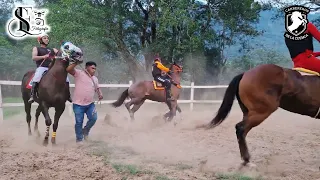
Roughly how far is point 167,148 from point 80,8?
527 inches

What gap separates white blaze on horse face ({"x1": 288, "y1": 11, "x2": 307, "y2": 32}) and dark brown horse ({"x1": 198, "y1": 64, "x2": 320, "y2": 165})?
0.66 meters

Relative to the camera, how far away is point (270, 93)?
580 cm

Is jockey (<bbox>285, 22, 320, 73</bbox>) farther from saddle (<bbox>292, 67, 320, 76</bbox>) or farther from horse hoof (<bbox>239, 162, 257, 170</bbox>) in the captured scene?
horse hoof (<bbox>239, 162, 257, 170</bbox>)

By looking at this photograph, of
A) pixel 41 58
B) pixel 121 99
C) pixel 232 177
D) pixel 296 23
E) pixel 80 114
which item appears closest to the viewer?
pixel 232 177

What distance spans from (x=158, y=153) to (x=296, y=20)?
328cm

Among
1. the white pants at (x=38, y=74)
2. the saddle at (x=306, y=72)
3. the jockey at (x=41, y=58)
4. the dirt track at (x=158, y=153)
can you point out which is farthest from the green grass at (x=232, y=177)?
the white pants at (x=38, y=74)

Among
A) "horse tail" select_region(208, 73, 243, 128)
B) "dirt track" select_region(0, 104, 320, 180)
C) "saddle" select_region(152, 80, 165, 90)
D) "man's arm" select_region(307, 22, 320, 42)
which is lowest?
"dirt track" select_region(0, 104, 320, 180)

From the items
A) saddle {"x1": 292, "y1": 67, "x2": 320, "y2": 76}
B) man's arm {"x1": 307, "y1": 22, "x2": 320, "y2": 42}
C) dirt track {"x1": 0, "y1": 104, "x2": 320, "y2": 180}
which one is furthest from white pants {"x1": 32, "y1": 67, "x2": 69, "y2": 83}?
man's arm {"x1": 307, "y1": 22, "x2": 320, "y2": 42}

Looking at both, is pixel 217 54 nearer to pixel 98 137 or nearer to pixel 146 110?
pixel 146 110

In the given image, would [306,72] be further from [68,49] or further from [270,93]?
[68,49]

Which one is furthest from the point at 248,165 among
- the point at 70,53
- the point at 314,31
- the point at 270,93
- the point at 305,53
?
the point at 70,53

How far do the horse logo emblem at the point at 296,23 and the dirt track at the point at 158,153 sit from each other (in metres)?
2.09

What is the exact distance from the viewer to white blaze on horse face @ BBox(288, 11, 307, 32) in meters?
5.91

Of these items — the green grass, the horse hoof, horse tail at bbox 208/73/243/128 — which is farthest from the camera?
horse tail at bbox 208/73/243/128
